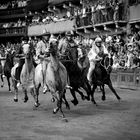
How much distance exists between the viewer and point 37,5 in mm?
54438

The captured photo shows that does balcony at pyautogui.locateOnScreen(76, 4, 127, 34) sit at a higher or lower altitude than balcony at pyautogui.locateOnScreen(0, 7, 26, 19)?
lower

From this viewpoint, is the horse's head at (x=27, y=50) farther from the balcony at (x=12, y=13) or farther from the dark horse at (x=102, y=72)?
the balcony at (x=12, y=13)

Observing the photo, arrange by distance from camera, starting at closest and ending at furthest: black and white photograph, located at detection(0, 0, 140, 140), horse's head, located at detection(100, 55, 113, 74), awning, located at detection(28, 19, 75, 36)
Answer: black and white photograph, located at detection(0, 0, 140, 140), horse's head, located at detection(100, 55, 113, 74), awning, located at detection(28, 19, 75, 36)

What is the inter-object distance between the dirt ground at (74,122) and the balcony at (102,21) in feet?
51.4

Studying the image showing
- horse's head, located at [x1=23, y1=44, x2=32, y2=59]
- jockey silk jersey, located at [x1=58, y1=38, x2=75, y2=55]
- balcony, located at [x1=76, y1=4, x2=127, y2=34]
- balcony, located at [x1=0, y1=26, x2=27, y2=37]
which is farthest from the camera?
balcony, located at [x1=0, y1=26, x2=27, y2=37]

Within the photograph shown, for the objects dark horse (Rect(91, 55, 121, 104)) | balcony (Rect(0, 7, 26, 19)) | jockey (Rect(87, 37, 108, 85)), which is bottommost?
dark horse (Rect(91, 55, 121, 104))

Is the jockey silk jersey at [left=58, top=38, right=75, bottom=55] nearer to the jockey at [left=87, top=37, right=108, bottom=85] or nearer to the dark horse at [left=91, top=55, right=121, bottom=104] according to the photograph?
the jockey at [left=87, top=37, right=108, bottom=85]

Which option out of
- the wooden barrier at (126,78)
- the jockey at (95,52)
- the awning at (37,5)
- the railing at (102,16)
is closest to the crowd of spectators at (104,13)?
the railing at (102,16)

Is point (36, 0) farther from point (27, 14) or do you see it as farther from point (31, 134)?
point (31, 134)

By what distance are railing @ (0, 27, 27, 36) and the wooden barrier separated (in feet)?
103

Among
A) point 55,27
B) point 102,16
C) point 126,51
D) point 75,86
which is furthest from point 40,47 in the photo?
point 55,27

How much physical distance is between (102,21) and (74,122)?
23.0 metres

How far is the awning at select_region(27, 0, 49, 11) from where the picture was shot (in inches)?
2064

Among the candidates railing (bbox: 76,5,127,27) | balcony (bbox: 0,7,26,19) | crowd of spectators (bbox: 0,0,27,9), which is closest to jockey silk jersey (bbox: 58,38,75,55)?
railing (bbox: 76,5,127,27)
